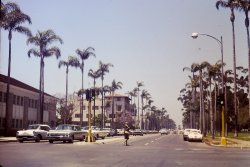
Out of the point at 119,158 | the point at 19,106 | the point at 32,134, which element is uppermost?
the point at 19,106

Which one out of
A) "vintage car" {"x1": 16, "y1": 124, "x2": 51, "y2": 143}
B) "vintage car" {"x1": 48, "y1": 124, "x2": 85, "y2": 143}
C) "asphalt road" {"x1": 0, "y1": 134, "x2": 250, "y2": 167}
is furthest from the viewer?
"vintage car" {"x1": 16, "y1": 124, "x2": 51, "y2": 143}

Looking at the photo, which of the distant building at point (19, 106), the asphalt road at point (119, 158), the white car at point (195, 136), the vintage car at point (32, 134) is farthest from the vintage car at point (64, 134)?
the distant building at point (19, 106)

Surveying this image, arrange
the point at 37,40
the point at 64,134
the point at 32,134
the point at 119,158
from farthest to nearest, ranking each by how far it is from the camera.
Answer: the point at 37,40 < the point at 32,134 < the point at 64,134 < the point at 119,158

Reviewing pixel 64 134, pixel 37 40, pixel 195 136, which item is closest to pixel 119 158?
pixel 64 134

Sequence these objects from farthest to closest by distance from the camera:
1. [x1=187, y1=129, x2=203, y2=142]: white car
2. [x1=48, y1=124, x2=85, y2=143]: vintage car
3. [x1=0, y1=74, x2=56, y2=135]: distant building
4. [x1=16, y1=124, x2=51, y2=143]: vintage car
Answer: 1. [x1=0, y1=74, x2=56, y2=135]: distant building
2. [x1=187, y1=129, x2=203, y2=142]: white car
3. [x1=16, y1=124, x2=51, y2=143]: vintage car
4. [x1=48, y1=124, x2=85, y2=143]: vintage car

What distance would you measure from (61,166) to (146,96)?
542ft

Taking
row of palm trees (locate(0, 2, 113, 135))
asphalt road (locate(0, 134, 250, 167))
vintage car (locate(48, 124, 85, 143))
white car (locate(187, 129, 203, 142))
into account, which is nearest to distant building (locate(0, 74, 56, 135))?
row of palm trees (locate(0, 2, 113, 135))

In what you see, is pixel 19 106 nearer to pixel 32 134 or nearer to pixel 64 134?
pixel 32 134

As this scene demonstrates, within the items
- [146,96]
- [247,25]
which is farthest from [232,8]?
[146,96]

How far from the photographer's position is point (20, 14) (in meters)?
55.2

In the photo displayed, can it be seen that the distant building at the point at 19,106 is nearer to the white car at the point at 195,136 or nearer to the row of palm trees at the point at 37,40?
the row of palm trees at the point at 37,40

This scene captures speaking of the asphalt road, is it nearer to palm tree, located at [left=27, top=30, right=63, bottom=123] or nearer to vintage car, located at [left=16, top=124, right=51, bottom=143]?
vintage car, located at [left=16, top=124, right=51, bottom=143]

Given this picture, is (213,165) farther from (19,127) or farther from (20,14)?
(19,127)

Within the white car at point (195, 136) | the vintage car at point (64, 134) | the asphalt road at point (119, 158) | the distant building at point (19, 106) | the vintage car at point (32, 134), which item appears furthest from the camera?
the distant building at point (19, 106)
